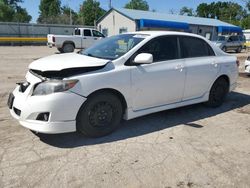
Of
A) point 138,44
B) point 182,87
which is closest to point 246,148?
point 182,87

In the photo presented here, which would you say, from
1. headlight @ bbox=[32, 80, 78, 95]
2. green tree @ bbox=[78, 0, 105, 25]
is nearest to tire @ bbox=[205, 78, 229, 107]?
headlight @ bbox=[32, 80, 78, 95]

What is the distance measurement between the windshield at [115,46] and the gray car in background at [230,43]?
20721 millimetres

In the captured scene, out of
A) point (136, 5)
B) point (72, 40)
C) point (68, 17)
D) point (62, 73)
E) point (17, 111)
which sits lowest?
point (17, 111)

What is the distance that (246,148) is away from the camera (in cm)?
405

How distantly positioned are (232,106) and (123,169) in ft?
13.1

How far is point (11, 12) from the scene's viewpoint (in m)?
59.8

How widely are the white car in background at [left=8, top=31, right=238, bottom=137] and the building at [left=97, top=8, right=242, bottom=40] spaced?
87.8 feet

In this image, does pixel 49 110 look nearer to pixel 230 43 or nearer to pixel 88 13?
pixel 230 43

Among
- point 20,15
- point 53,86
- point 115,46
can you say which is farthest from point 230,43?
point 20,15

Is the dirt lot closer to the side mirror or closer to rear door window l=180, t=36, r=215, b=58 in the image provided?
the side mirror

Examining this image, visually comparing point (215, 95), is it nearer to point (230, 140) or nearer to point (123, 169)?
point (230, 140)

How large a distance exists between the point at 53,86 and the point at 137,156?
152 cm

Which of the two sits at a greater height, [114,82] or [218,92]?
[114,82]

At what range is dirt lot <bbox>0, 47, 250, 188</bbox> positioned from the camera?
3.10m
